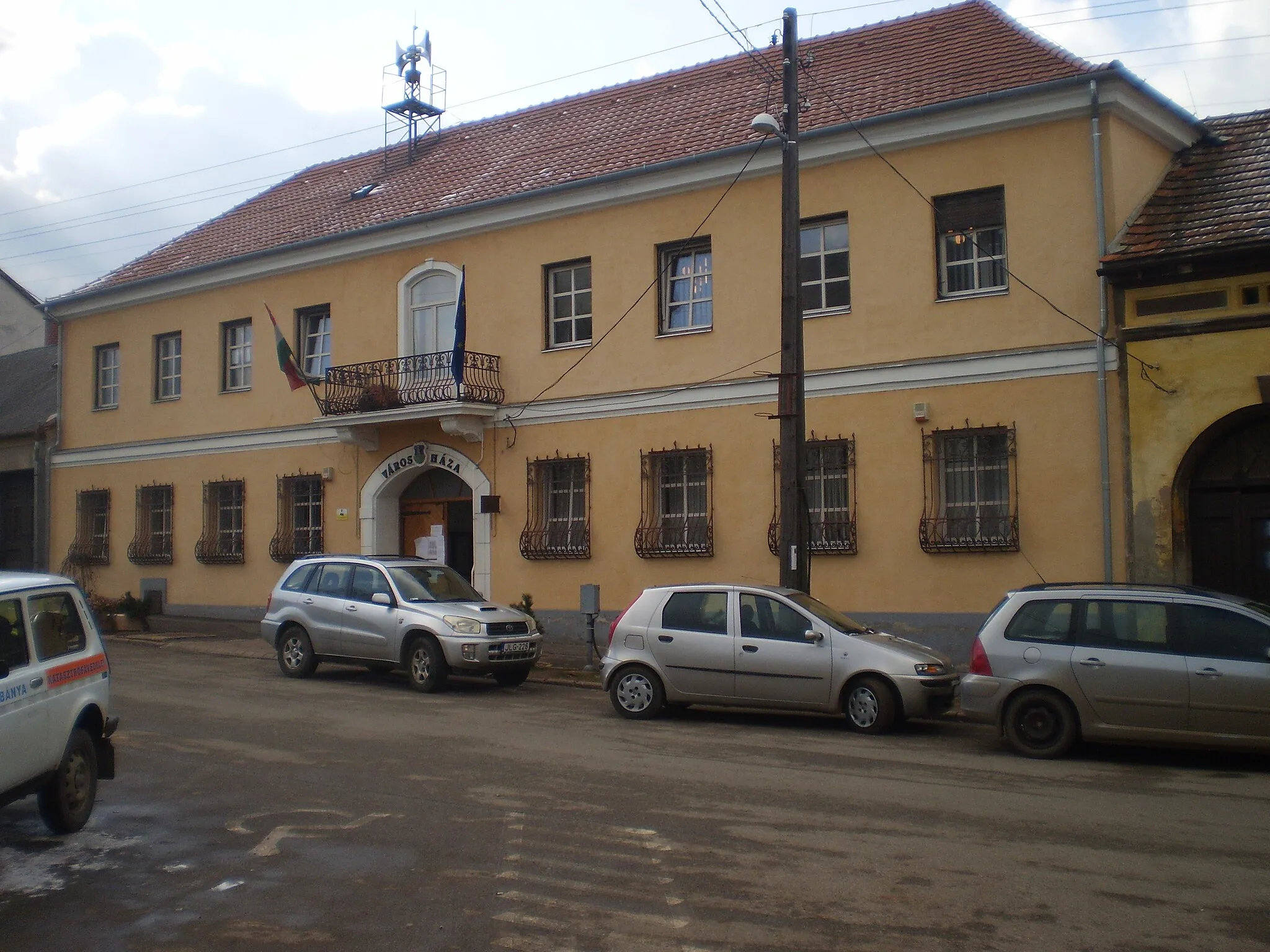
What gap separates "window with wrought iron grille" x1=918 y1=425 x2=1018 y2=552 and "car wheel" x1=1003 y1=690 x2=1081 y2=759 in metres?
5.28

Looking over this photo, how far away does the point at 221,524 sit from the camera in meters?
24.9

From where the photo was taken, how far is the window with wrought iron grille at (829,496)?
16.8m

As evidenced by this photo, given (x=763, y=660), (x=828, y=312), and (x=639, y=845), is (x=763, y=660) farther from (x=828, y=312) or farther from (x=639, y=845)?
(x=828, y=312)

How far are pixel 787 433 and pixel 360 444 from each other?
35.6ft

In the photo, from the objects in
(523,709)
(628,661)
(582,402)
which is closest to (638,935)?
(628,661)

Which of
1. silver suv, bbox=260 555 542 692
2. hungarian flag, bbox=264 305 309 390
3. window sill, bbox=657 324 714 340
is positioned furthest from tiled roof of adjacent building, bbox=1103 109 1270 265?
hungarian flag, bbox=264 305 309 390

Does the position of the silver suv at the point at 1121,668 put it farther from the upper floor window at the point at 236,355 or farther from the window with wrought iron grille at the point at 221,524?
the upper floor window at the point at 236,355

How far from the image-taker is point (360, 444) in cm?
2233

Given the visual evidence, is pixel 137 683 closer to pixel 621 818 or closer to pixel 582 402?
pixel 582 402

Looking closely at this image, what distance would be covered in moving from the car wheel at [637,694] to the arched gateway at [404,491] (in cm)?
825

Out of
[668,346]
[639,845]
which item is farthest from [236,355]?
[639,845]

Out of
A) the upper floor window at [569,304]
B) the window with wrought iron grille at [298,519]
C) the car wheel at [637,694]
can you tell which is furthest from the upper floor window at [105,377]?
the car wheel at [637,694]

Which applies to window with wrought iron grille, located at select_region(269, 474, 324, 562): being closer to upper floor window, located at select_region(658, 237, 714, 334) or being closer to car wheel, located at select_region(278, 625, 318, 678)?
car wheel, located at select_region(278, 625, 318, 678)

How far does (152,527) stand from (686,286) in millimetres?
14240
